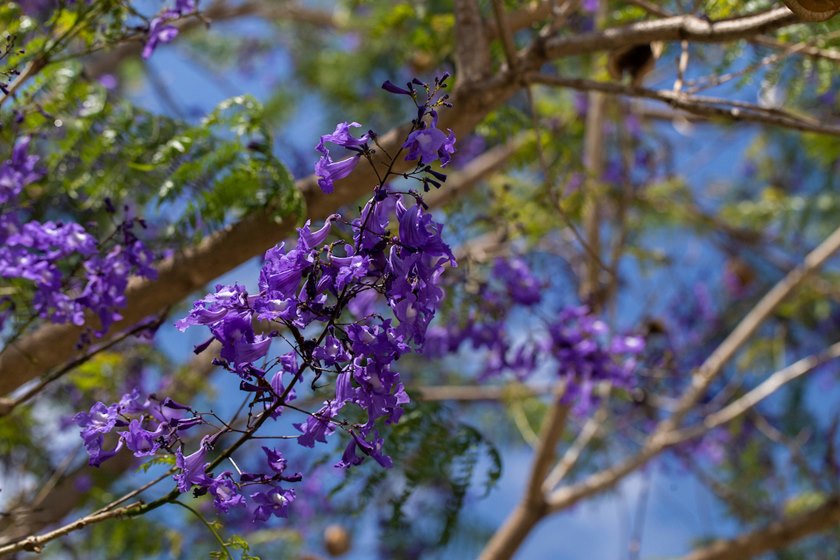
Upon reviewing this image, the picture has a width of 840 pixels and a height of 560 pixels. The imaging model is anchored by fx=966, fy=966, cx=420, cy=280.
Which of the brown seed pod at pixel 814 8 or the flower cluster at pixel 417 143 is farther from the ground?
the brown seed pod at pixel 814 8

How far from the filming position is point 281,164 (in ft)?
7.86

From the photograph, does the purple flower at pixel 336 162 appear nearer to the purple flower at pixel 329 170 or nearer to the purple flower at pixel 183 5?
the purple flower at pixel 329 170

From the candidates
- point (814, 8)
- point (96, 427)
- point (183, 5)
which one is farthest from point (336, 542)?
point (814, 8)

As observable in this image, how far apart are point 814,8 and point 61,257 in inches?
62.4

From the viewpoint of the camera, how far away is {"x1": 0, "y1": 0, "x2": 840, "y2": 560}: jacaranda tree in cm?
149

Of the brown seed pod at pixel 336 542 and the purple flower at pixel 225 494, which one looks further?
the brown seed pod at pixel 336 542

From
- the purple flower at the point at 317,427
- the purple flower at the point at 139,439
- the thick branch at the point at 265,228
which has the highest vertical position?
the thick branch at the point at 265,228

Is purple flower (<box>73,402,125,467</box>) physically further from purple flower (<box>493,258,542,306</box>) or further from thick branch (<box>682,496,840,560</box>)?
thick branch (<box>682,496,840,560</box>)

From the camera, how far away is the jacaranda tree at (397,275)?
4.90 feet

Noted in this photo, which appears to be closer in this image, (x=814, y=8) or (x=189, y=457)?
(x=189, y=457)

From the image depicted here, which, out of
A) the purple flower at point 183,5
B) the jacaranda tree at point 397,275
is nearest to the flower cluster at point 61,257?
the jacaranda tree at point 397,275

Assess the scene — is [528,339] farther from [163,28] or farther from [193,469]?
[193,469]

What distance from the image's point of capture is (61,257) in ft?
6.69

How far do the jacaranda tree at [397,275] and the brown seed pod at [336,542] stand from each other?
2 centimetres
